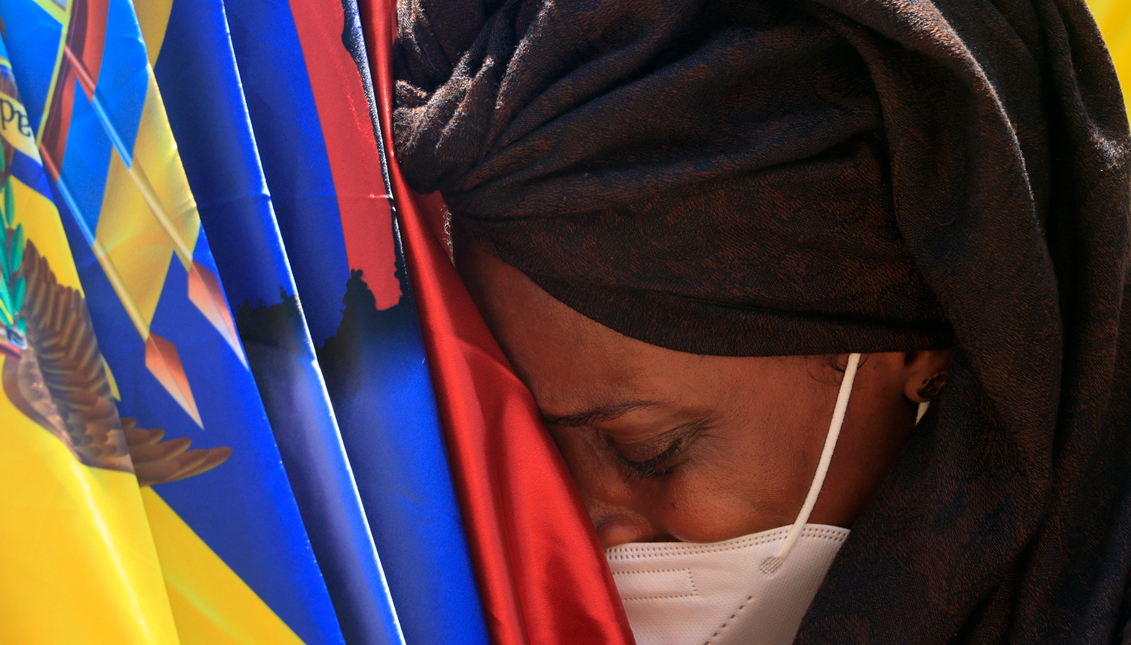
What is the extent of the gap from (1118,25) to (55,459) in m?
2.00

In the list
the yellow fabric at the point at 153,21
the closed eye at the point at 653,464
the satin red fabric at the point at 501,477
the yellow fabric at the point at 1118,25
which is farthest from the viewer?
the yellow fabric at the point at 1118,25

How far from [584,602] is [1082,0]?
3.26ft

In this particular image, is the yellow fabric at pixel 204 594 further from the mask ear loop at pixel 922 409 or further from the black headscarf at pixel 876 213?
Result: the mask ear loop at pixel 922 409

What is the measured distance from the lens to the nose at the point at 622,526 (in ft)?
4.07

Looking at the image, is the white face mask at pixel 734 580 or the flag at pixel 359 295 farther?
the white face mask at pixel 734 580

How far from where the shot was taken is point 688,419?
3.74 ft

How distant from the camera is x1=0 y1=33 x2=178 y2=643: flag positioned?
0.67m

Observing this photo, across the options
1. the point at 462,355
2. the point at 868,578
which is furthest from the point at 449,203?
the point at 868,578

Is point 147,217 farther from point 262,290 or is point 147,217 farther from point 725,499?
point 725,499

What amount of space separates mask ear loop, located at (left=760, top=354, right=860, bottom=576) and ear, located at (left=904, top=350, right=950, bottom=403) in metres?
0.10

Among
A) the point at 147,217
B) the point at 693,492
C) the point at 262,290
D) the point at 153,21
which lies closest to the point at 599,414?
the point at 693,492

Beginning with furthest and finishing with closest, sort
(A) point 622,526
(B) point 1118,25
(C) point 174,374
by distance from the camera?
(B) point 1118,25 → (A) point 622,526 → (C) point 174,374

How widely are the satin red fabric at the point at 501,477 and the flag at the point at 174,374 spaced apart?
27 centimetres

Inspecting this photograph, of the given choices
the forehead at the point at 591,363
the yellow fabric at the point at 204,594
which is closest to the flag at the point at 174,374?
the yellow fabric at the point at 204,594
